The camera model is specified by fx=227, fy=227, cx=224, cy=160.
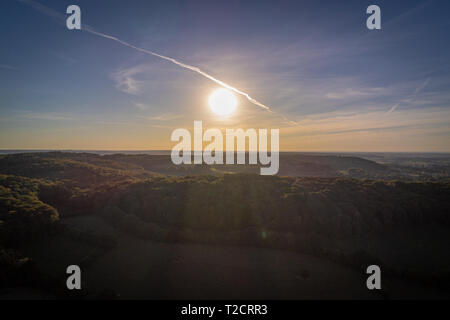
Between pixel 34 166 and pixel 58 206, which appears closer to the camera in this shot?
pixel 58 206

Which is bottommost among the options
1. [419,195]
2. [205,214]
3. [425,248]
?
[425,248]

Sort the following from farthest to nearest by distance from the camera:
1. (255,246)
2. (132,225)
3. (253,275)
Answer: (132,225) → (255,246) → (253,275)

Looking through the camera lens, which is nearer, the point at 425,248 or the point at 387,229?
the point at 425,248

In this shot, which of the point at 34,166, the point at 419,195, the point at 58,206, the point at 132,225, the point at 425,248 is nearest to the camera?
the point at 425,248

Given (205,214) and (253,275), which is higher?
(205,214)
